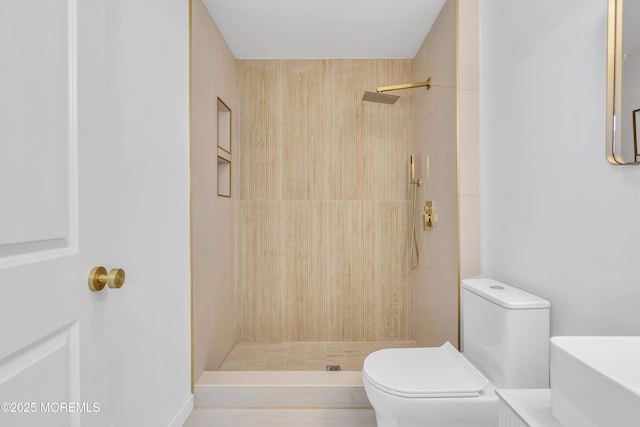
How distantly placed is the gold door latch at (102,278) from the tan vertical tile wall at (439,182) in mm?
1675

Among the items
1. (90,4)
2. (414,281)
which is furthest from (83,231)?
(414,281)

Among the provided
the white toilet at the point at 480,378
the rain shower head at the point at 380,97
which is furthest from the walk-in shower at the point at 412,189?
the white toilet at the point at 480,378

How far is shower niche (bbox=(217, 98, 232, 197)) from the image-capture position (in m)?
2.66

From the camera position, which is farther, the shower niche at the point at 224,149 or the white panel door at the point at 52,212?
the shower niche at the point at 224,149

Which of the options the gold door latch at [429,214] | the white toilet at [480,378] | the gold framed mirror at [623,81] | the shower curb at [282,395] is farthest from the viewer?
the gold door latch at [429,214]

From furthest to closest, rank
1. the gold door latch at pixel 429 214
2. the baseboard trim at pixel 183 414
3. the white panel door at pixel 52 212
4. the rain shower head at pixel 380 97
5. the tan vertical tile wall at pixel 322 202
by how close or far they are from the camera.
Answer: the tan vertical tile wall at pixel 322 202 < the rain shower head at pixel 380 97 < the gold door latch at pixel 429 214 < the baseboard trim at pixel 183 414 < the white panel door at pixel 52 212

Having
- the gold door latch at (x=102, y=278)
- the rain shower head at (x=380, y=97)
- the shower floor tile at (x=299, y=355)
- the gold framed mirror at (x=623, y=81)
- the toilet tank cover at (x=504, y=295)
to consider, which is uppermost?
the rain shower head at (x=380, y=97)

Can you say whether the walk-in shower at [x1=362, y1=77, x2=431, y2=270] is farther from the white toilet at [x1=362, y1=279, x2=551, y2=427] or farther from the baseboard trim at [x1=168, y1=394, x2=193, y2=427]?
the baseboard trim at [x1=168, y1=394, x2=193, y2=427]

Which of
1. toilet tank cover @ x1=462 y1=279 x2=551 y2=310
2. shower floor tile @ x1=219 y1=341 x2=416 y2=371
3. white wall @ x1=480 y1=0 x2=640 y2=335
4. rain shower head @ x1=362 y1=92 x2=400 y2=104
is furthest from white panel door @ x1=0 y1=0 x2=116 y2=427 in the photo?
rain shower head @ x1=362 y1=92 x2=400 y2=104

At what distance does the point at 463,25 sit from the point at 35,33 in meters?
1.98

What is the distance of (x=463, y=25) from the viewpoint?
1992 millimetres

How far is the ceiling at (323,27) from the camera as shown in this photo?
7.34 feet

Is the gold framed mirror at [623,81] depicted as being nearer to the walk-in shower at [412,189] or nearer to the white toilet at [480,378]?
the white toilet at [480,378]

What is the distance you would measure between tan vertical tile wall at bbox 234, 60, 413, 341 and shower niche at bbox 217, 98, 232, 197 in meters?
0.21
